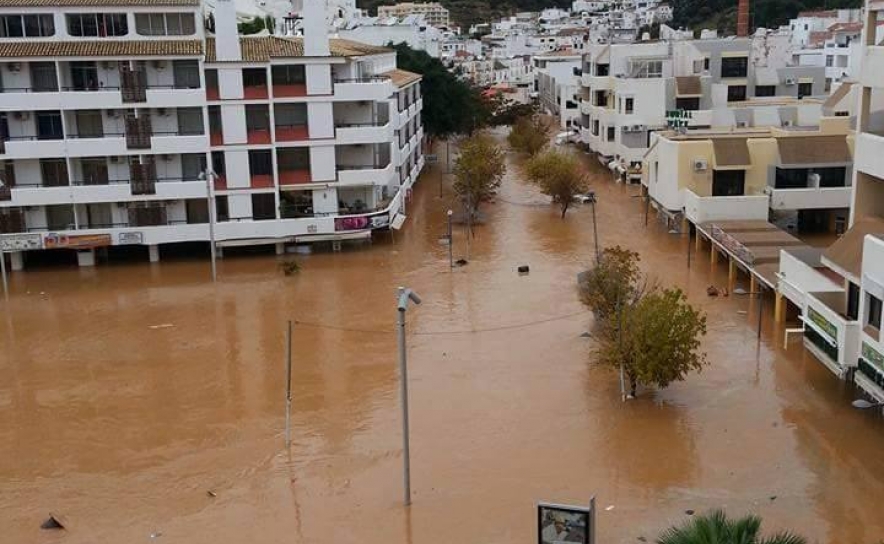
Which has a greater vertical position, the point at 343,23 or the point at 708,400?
the point at 343,23

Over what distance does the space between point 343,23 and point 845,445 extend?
78719 millimetres

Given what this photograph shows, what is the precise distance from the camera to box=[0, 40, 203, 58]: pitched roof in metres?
34.0

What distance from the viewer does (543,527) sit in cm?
1382

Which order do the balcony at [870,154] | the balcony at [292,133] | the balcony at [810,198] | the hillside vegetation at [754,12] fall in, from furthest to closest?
the hillside vegetation at [754,12] → the balcony at [292,133] → the balcony at [810,198] → the balcony at [870,154]

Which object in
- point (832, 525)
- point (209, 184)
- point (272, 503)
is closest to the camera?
point (832, 525)

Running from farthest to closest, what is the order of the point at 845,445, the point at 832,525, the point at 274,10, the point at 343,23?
the point at 343,23 → the point at 274,10 → the point at 845,445 → the point at 832,525

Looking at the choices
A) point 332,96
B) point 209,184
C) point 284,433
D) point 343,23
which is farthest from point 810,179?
point 343,23

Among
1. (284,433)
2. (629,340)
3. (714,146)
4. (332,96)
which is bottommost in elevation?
(284,433)

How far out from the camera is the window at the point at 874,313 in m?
18.3

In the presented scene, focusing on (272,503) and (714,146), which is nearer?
(272,503)

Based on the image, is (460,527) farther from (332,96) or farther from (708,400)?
(332,96)

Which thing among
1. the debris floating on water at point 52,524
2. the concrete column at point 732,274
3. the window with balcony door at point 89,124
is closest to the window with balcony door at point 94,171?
the window with balcony door at point 89,124

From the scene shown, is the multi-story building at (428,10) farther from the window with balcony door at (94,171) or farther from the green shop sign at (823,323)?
the green shop sign at (823,323)

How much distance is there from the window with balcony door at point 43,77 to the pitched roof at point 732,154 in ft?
83.9
